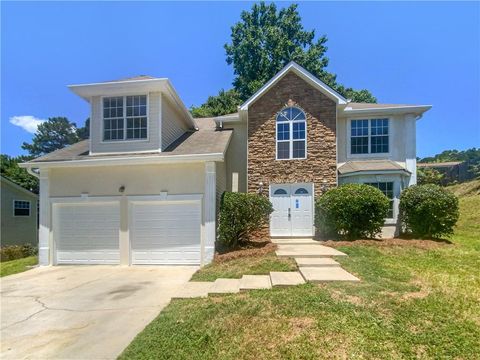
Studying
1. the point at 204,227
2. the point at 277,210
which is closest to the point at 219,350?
the point at 204,227

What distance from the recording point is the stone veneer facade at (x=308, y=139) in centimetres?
1305

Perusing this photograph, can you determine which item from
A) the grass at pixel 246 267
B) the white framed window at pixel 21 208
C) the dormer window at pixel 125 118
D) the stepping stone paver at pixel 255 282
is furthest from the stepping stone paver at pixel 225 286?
the white framed window at pixel 21 208

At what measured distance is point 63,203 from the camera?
443 inches

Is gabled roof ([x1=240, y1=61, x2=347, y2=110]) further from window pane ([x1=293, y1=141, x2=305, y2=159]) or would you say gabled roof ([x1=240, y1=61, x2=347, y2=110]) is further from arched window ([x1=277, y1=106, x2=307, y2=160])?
window pane ([x1=293, y1=141, x2=305, y2=159])

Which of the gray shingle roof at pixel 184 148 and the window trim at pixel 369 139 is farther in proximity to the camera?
the window trim at pixel 369 139

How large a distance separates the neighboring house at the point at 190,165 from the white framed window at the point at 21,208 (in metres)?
12.7

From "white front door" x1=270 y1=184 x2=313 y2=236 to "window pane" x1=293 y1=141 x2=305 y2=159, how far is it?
1241mm

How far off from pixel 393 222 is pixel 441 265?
5158mm

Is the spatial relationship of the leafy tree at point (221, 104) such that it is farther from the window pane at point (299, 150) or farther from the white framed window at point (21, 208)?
the white framed window at point (21, 208)

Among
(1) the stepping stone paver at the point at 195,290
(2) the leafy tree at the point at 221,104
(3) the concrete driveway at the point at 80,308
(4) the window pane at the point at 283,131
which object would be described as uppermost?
(2) the leafy tree at the point at 221,104

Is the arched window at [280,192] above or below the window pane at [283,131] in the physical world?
below

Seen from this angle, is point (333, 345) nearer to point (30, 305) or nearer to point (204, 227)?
point (30, 305)

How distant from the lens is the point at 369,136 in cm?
1379

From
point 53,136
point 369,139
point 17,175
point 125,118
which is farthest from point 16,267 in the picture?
point 53,136
